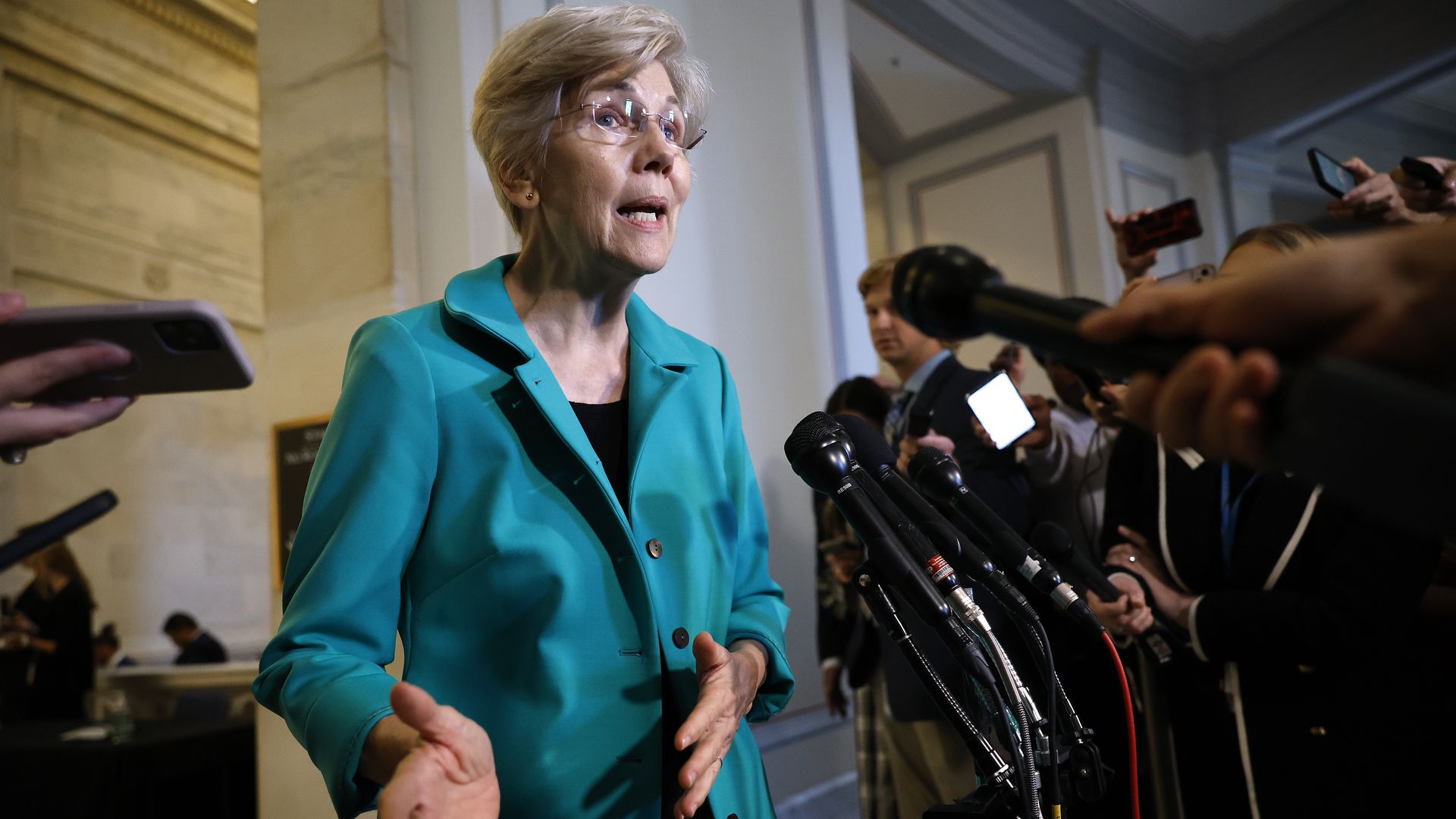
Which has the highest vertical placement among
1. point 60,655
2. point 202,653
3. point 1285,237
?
point 1285,237

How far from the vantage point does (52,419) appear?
107 cm

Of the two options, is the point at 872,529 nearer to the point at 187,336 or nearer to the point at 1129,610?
the point at 187,336

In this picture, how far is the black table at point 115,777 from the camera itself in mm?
3615

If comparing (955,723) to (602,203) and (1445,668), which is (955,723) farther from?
(1445,668)

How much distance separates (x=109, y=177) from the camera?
808cm

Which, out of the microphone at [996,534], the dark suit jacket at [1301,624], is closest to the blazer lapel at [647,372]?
the microphone at [996,534]

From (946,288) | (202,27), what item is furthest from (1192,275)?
→ (202,27)

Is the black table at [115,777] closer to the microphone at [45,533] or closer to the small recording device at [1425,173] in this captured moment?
the microphone at [45,533]

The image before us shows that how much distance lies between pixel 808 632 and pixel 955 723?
7.64ft

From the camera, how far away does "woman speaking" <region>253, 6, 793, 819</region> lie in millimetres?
1074

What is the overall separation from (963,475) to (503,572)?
5.20 ft

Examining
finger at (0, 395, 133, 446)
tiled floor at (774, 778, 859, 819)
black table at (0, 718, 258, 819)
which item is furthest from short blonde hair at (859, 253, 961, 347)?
black table at (0, 718, 258, 819)

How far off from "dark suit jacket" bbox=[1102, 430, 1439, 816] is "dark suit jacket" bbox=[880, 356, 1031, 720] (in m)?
0.50

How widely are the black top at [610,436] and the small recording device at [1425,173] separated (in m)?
2.13
